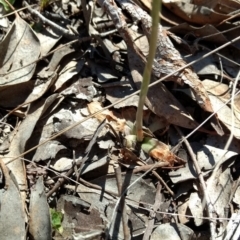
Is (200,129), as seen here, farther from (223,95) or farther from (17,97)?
(17,97)

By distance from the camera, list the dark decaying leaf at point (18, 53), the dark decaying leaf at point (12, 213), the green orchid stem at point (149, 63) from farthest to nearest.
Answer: the dark decaying leaf at point (18, 53), the dark decaying leaf at point (12, 213), the green orchid stem at point (149, 63)

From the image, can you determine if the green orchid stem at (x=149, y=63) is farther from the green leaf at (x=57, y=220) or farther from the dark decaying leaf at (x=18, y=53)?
the dark decaying leaf at (x=18, y=53)

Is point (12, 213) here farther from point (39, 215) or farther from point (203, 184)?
point (203, 184)

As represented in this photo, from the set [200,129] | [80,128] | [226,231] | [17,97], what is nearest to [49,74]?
[17,97]

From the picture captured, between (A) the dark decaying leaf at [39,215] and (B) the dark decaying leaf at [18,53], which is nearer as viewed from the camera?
(A) the dark decaying leaf at [39,215]

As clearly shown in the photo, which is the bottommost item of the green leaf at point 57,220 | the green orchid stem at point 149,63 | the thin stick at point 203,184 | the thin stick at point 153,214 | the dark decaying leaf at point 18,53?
the green leaf at point 57,220

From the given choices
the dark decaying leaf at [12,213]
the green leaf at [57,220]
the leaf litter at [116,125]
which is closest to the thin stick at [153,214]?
the leaf litter at [116,125]

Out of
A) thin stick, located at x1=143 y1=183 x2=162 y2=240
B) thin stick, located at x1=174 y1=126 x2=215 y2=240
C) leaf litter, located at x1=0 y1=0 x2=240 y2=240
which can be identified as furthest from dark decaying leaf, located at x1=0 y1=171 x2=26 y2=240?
thin stick, located at x1=174 y1=126 x2=215 y2=240

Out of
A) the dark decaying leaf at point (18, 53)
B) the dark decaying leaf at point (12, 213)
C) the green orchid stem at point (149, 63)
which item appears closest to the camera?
the green orchid stem at point (149, 63)

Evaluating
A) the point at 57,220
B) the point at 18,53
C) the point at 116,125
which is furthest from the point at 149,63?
the point at 18,53
